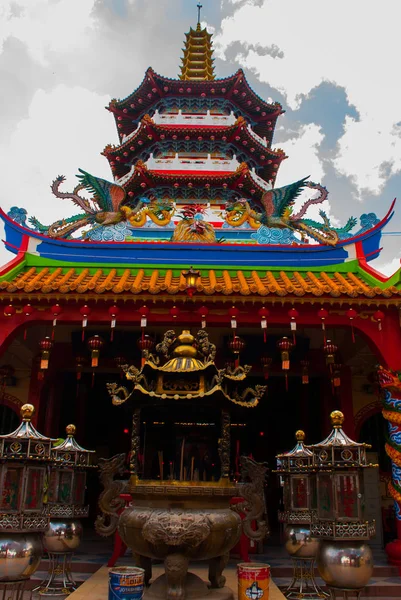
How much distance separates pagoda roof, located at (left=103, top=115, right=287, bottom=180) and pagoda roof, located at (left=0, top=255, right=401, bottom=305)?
6932 millimetres

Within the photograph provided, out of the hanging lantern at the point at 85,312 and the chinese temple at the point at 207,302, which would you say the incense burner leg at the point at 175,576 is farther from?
the hanging lantern at the point at 85,312

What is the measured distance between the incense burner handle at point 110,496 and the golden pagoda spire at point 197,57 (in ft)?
49.8

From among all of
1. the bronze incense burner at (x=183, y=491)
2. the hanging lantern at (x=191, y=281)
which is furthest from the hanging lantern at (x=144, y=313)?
the bronze incense burner at (x=183, y=491)

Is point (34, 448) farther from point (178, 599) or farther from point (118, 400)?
point (178, 599)

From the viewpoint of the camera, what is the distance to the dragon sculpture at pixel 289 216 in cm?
1029

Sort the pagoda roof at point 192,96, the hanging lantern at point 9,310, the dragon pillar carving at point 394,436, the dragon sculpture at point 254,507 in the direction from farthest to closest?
the pagoda roof at point 192,96, the hanging lantern at point 9,310, the dragon pillar carving at point 394,436, the dragon sculpture at point 254,507

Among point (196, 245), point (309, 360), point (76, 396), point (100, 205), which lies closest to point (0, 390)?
point (76, 396)

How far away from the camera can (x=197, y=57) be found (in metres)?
18.9

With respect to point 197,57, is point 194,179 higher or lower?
lower

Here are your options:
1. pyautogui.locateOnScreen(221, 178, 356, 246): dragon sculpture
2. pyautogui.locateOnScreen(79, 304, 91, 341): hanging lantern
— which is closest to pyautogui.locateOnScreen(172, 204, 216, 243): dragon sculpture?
pyautogui.locateOnScreen(221, 178, 356, 246): dragon sculpture

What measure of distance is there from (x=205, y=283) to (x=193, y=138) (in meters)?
8.26

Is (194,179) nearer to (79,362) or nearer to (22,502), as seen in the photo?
(79,362)

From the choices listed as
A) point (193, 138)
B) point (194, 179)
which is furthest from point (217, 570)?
point (193, 138)

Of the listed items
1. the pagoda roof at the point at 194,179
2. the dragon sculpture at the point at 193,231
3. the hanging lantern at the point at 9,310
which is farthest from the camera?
the pagoda roof at the point at 194,179
